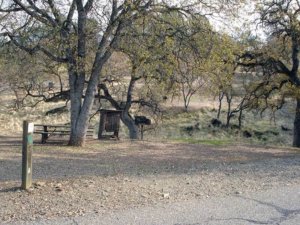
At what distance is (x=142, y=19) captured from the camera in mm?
12844

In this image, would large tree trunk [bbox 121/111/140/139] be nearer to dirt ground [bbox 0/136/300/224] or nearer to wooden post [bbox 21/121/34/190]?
dirt ground [bbox 0/136/300/224]

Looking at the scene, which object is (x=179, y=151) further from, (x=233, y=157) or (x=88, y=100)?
(x=88, y=100)

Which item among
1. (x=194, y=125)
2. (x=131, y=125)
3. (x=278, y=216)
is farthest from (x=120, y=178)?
(x=194, y=125)

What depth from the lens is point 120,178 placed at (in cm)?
871

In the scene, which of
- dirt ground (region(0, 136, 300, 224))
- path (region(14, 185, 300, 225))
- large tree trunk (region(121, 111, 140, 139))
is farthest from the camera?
large tree trunk (region(121, 111, 140, 139))

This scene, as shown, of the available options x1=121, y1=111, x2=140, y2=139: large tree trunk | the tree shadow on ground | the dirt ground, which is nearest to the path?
the tree shadow on ground

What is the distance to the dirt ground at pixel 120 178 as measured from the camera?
6527mm

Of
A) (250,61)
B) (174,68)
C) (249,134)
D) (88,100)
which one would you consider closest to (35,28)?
(88,100)

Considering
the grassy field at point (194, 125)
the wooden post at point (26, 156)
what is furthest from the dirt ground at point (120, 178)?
the grassy field at point (194, 125)

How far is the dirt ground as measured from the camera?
653 cm

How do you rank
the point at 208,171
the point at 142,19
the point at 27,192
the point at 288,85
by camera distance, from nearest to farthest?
the point at 27,192
the point at 208,171
the point at 142,19
the point at 288,85

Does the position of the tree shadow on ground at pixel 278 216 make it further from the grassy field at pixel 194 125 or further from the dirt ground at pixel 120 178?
the grassy field at pixel 194 125

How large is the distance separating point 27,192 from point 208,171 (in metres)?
4.47

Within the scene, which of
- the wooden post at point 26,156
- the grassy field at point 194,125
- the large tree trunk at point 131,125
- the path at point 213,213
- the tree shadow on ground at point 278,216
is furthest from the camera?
the grassy field at point 194,125
